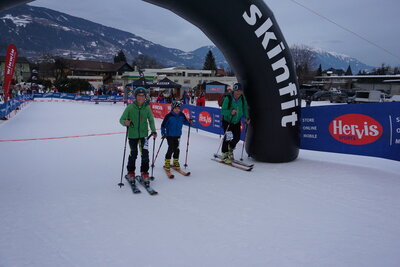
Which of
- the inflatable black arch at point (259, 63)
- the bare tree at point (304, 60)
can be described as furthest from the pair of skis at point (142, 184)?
the bare tree at point (304, 60)

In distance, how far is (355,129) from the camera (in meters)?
5.69

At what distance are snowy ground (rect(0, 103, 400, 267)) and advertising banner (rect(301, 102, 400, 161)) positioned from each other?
0.44m

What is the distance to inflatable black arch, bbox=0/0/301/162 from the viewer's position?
530 cm

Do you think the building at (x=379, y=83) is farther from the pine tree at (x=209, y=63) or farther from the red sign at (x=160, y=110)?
the pine tree at (x=209, y=63)

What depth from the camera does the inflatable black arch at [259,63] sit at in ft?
17.4

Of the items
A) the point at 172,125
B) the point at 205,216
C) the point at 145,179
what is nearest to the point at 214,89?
the point at 172,125

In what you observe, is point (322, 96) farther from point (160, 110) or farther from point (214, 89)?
point (160, 110)

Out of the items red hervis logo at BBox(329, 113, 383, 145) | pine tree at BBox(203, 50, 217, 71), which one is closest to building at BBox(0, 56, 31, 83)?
pine tree at BBox(203, 50, 217, 71)

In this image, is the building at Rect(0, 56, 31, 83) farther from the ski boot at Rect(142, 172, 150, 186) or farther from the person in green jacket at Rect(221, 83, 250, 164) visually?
the ski boot at Rect(142, 172, 150, 186)

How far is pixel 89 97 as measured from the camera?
2997cm

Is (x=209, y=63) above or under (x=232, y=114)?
above

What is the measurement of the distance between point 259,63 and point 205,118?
207 inches

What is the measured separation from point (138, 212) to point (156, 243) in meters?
0.84

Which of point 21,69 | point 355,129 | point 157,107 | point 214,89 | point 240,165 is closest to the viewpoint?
point 355,129
